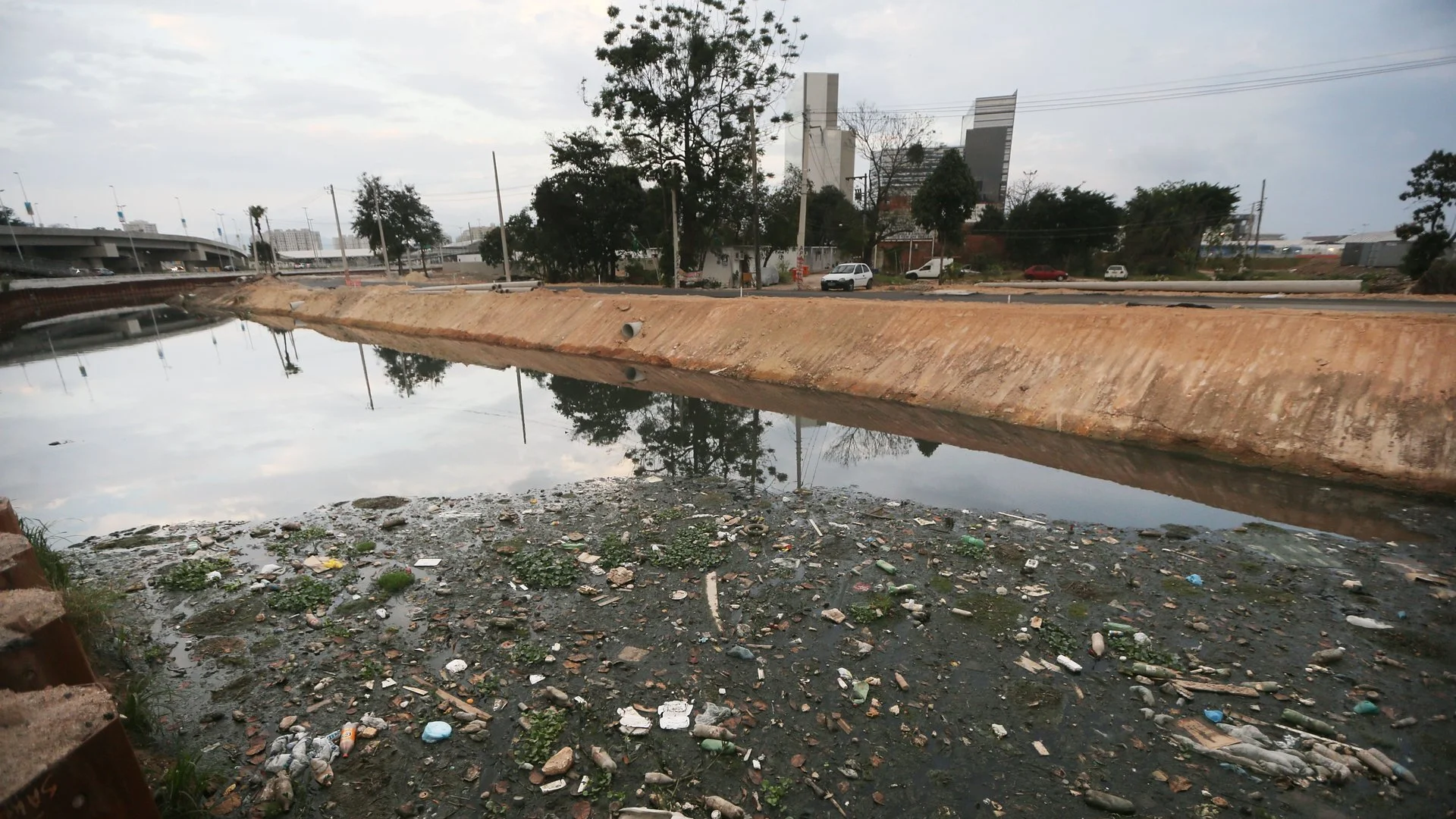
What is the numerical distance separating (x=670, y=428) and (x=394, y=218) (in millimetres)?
61107

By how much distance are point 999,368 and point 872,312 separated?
467 centimetres

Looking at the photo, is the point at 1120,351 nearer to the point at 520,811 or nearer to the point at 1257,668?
the point at 1257,668

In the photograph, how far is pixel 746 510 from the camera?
861 cm

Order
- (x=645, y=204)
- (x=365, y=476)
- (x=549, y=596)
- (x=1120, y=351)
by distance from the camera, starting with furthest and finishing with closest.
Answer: (x=645, y=204), (x=1120, y=351), (x=365, y=476), (x=549, y=596)

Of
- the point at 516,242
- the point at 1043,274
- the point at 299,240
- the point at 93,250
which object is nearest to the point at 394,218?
the point at 516,242

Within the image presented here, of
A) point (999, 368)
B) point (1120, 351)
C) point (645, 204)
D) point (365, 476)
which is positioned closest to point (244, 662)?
point (365, 476)

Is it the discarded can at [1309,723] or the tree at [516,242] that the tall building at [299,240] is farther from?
the discarded can at [1309,723]

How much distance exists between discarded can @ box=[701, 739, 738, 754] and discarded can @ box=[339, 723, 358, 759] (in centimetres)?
247

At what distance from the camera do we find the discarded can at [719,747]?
4.25 meters

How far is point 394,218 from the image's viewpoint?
61656 millimetres

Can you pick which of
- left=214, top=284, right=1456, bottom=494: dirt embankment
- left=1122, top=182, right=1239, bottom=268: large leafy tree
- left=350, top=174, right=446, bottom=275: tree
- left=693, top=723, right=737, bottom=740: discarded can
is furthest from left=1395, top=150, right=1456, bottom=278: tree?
left=350, top=174, right=446, bottom=275: tree

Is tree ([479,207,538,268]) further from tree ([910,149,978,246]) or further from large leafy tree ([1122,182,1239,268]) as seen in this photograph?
large leafy tree ([1122,182,1239,268])

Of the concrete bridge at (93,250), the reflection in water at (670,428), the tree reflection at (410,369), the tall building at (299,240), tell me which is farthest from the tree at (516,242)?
the tall building at (299,240)

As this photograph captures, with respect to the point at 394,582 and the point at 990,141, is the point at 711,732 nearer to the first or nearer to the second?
the point at 394,582
